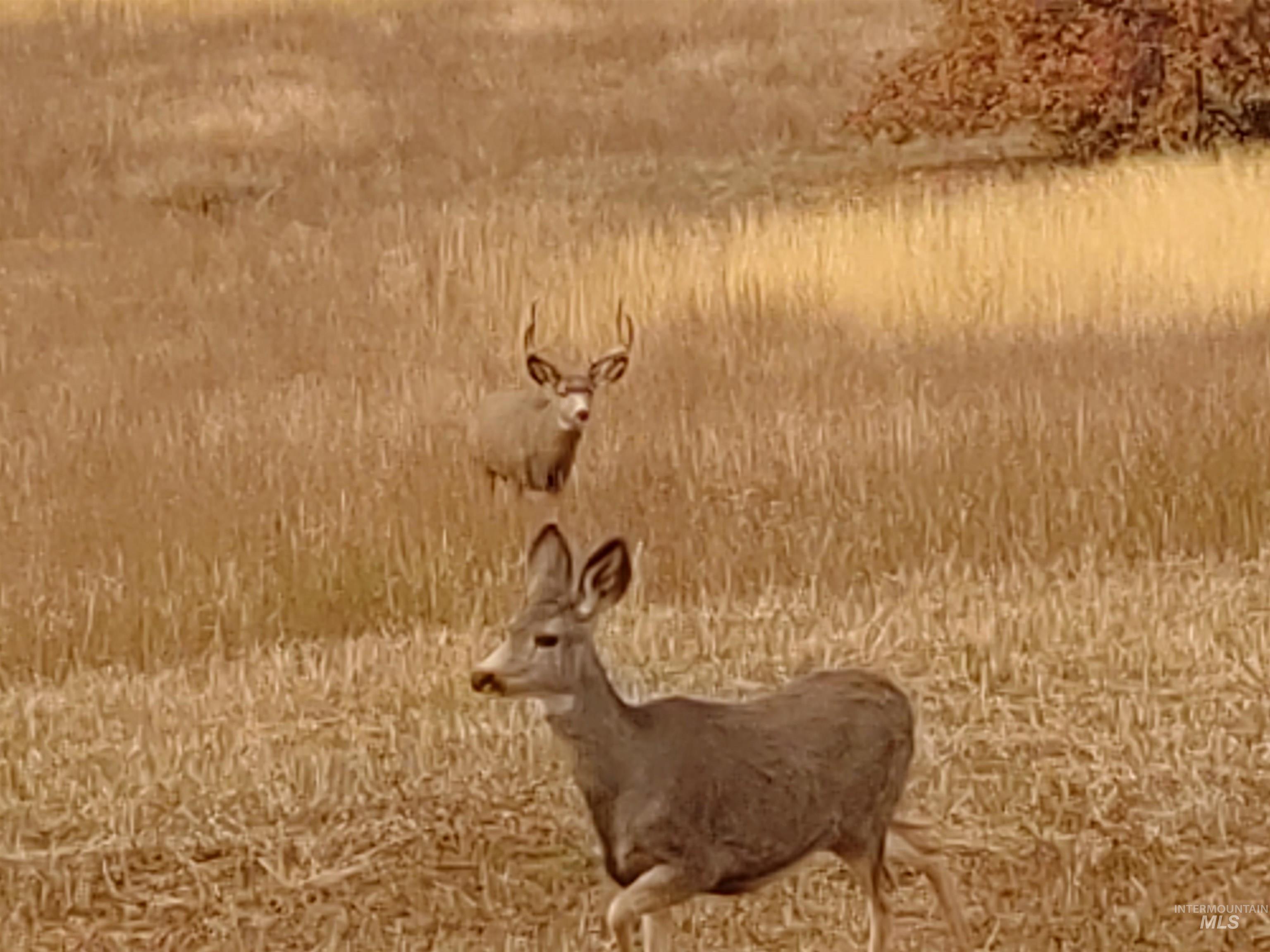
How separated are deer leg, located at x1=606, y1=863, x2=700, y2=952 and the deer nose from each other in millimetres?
252

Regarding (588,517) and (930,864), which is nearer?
(930,864)

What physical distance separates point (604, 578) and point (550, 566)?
0.19 ft

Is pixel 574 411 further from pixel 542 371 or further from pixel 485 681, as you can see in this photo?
pixel 485 681

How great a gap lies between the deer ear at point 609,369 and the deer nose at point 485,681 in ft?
6.89

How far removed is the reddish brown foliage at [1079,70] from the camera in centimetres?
929

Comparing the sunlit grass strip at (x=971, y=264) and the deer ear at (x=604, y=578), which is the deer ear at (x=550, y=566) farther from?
the sunlit grass strip at (x=971, y=264)

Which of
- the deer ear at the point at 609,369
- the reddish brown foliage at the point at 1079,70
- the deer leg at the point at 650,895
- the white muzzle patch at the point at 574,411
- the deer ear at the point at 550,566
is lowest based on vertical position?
the deer leg at the point at 650,895

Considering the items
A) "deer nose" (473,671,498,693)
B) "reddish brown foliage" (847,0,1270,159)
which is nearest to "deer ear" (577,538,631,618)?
A: "deer nose" (473,671,498,693)

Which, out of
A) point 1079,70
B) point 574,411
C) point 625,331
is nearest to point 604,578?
point 574,411

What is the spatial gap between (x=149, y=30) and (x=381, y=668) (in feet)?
24.1

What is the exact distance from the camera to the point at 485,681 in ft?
8.29

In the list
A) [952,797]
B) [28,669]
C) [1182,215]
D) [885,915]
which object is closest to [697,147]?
[1182,215]

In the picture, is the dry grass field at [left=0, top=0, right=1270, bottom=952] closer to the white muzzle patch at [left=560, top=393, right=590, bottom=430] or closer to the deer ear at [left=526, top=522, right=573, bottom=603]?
the white muzzle patch at [left=560, top=393, right=590, bottom=430]

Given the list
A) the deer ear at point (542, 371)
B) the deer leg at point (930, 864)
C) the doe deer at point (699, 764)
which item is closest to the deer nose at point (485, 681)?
the doe deer at point (699, 764)
